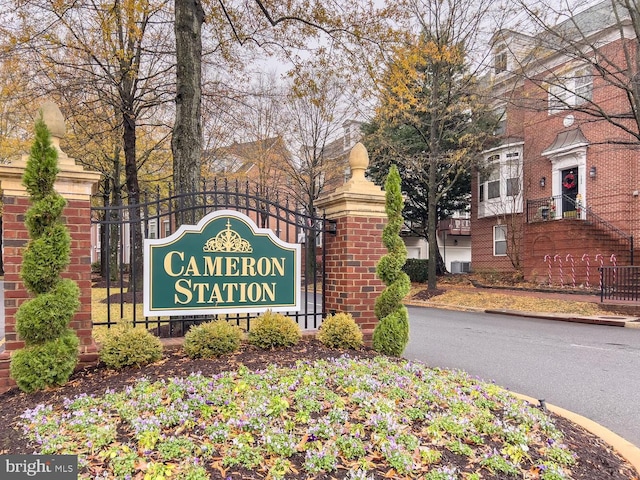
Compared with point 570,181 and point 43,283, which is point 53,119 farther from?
point 570,181

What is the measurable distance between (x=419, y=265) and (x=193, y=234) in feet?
55.1

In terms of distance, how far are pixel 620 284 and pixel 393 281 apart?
1188 centimetres

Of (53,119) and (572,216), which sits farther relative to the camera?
(572,216)

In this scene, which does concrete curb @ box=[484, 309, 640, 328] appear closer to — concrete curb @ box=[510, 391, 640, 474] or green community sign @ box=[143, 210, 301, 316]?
concrete curb @ box=[510, 391, 640, 474]

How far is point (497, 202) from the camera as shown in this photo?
65.8ft

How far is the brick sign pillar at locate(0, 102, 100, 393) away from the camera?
377 cm

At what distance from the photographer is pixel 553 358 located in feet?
21.8

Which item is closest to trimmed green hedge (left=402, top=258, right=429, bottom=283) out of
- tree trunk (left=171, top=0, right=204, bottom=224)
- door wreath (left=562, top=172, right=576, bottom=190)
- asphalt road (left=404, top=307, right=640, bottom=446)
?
door wreath (left=562, top=172, right=576, bottom=190)

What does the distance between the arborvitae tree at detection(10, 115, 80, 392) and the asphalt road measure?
15.4 feet

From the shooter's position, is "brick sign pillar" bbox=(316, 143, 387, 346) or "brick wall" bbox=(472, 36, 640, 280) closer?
"brick sign pillar" bbox=(316, 143, 387, 346)

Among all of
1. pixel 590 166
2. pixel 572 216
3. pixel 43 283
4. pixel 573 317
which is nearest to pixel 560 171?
pixel 590 166

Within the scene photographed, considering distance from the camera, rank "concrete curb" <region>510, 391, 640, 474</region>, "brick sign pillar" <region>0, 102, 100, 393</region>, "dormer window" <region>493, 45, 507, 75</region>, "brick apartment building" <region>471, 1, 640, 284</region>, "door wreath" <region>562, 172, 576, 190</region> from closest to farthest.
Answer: "concrete curb" <region>510, 391, 640, 474</region> < "brick sign pillar" <region>0, 102, 100, 393</region> < "dormer window" <region>493, 45, 507, 75</region> < "brick apartment building" <region>471, 1, 640, 284</region> < "door wreath" <region>562, 172, 576, 190</region>

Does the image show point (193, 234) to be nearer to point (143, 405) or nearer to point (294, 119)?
point (143, 405)

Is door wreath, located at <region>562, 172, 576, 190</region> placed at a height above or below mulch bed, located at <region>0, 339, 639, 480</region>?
above
